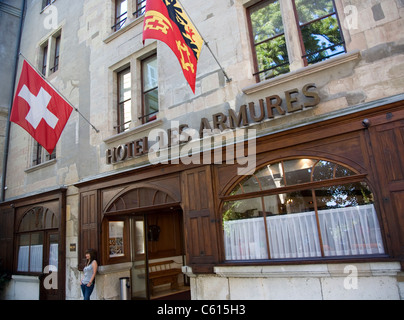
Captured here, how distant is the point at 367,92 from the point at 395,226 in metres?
2.03

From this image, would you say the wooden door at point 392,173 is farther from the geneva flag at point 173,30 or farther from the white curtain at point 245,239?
the geneva flag at point 173,30

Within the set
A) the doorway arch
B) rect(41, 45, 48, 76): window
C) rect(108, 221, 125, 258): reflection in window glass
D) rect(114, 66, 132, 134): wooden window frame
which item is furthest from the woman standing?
rect(41, 45, 48, 76): window

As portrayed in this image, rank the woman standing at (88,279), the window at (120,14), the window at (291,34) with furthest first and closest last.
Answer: the window at (120,14)
the woman standing at (88,279)
the window at (291,34)

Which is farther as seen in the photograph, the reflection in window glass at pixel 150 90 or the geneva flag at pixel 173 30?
the reflection in window glass at pixel 150 90

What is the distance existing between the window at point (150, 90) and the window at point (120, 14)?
1.77 m

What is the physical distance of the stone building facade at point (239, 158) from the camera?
478 centimetres

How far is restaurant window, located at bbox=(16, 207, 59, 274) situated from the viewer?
923 cm

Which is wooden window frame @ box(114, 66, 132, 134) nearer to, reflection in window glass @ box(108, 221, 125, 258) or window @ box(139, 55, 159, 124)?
window @ box(139, 55, 159, 124)

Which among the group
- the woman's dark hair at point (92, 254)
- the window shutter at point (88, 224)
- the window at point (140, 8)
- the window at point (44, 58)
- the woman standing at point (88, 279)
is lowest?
the woman standing at point (88, 279)

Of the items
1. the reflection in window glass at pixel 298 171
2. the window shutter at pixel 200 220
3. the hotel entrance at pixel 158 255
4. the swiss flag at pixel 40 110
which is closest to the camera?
the reflection in window glass at pixel 298 171

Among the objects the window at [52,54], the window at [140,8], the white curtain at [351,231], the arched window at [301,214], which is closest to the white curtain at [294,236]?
the arched window at [301,214]

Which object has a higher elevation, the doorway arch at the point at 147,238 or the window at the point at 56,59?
the window at the point at 56,59
